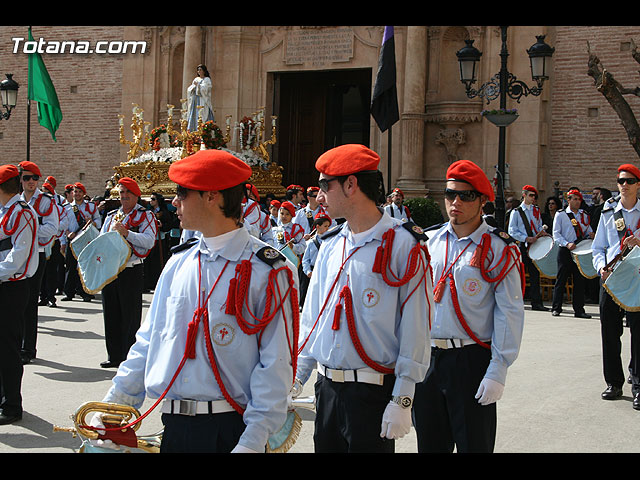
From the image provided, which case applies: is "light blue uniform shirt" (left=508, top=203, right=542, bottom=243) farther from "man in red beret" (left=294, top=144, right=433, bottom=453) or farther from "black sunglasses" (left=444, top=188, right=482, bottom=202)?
"man in red beret" (left=294, top=144, right=433, bottom=453)

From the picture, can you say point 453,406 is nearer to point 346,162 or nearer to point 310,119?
point 346,162

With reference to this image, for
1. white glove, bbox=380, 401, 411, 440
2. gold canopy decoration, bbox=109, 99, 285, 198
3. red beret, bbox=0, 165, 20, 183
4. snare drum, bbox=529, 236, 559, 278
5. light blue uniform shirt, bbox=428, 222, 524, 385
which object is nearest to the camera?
white glove, bbox=380, 401, 411, 440

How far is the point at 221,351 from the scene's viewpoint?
3215 mm

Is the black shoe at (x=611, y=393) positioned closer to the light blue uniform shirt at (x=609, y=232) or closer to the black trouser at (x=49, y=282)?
the light blue uniform shirt at (x=609, y=232)

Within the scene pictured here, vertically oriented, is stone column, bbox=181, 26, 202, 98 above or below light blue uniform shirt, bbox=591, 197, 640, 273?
above

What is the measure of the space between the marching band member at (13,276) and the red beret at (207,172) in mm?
→ 4305

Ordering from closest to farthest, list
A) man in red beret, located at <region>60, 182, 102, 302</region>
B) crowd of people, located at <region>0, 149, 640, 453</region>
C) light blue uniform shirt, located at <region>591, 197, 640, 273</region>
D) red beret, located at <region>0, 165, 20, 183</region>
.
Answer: crowd of people, located at <region>0, 149, 640, 453</region>
red beret, located at <region>0, 165, 20, 183</region>
light blue uniform shirt, located at <region>591, 197, 640, 273</region>
man in red beret, located at <region>60, 182, 102, 302</region>

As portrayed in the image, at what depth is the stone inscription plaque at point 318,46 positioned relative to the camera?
23.9 meters

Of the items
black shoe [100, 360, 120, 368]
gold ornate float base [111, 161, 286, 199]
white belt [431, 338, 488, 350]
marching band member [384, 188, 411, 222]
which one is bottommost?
black shoe [100, 360, 120, 368]

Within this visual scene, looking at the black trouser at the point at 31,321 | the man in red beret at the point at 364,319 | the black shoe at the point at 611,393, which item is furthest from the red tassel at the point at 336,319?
the black trouser at the point at 31,321

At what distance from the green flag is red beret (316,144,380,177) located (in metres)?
20.8

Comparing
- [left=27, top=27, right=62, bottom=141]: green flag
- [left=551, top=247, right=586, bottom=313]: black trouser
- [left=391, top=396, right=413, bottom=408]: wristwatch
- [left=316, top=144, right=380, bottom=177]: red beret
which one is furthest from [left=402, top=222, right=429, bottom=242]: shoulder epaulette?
[left=27, top=27, right=62, bottom=141]: green flag

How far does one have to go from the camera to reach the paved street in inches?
254
